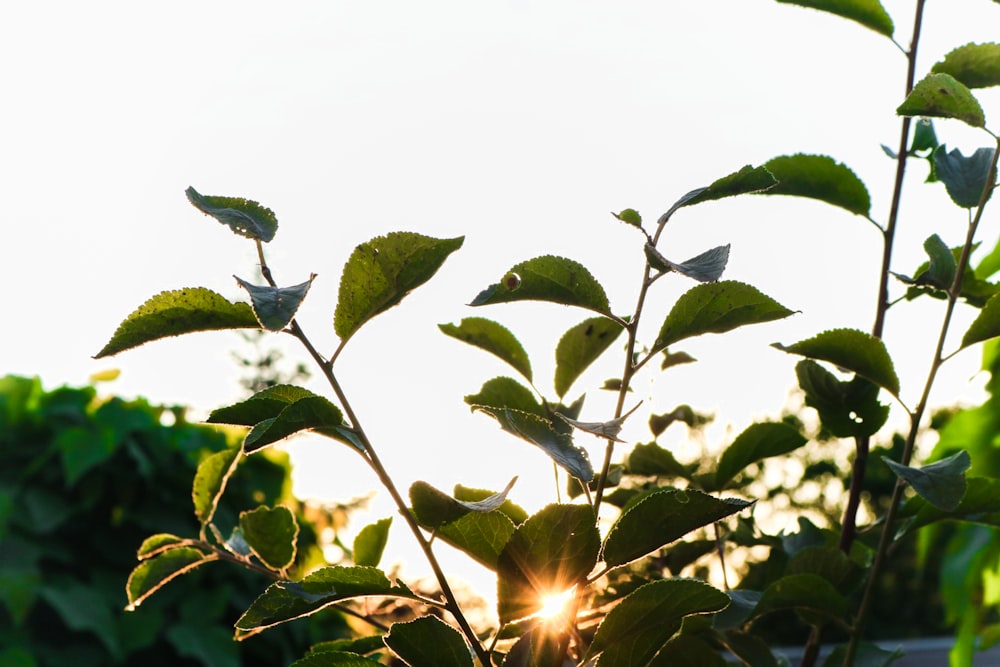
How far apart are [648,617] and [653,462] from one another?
341 mm

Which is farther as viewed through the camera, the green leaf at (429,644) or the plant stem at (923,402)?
the plant stem at (923,402)

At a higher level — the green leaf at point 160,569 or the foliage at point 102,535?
the green leaf at point 160,569

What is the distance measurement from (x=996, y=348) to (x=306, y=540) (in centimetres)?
235

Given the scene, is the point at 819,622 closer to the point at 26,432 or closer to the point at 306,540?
the point at 306,540

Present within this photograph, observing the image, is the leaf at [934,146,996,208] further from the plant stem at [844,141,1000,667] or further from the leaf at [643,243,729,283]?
the leaf at [643,243,729,283]

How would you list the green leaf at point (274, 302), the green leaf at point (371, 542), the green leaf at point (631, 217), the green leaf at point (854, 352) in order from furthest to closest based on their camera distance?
the green leaf at point (371, 542) < the green leaf at point (854, 352) < the green leaf at point (631, 217) < the green leaf at point (274, 302)

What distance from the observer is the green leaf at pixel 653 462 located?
86cm

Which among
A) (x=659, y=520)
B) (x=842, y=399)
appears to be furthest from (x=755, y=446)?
(x=659, y=520)

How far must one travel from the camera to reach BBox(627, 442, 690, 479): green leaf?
33.8 inches

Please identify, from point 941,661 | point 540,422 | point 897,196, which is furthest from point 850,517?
point 941,661

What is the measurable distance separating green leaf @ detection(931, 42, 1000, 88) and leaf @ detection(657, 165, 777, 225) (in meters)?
0.34

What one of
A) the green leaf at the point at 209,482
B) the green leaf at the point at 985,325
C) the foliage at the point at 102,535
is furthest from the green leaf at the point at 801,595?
the foliage at the point at 102,535

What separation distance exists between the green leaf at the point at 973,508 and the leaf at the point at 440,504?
0.42m

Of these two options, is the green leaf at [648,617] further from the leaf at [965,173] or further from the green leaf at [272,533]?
the leaf at [965,173]
